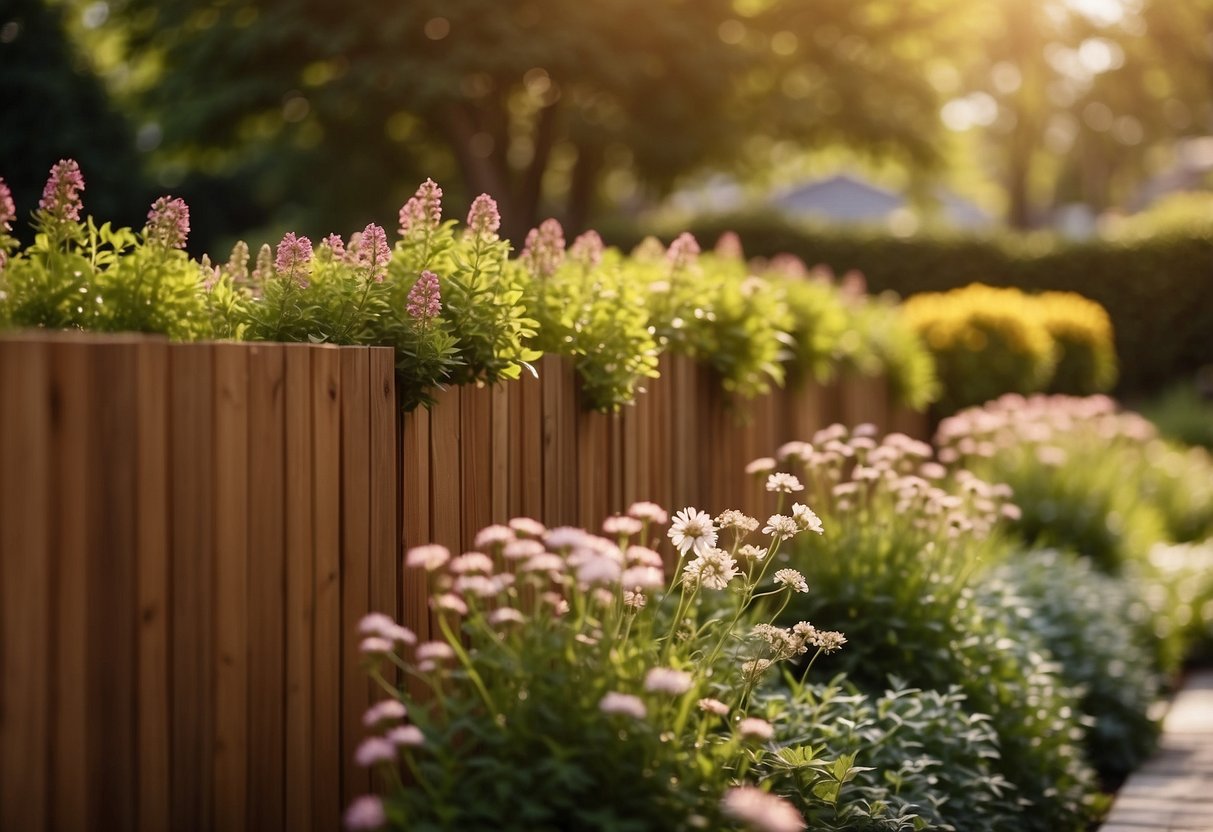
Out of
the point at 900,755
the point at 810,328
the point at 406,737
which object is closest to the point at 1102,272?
the point at 810,328

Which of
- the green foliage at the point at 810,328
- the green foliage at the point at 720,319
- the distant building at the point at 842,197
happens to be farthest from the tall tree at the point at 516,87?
the distant building at the point at 842,197

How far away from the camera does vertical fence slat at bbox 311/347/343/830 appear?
314cm

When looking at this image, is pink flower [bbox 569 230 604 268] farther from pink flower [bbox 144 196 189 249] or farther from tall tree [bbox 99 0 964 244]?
tall tree [bbox 99 0 964 244]

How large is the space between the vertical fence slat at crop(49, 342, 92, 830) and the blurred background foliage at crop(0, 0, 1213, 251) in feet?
43.4

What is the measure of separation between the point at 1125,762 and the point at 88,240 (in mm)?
4543

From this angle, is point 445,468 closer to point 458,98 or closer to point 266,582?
point 266,582

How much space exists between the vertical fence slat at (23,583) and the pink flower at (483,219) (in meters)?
1.49

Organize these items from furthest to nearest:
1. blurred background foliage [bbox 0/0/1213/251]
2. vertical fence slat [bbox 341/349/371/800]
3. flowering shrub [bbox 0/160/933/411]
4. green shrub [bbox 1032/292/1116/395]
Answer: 1. blurred background foliage [bbox 0/0/1213/251]
2. green shrub [bbox 1032/292/1116/395]
3. vertical fence slat [bbox 341/349/371/800]
4. flowering shrub [bbox 0/160/933/411]

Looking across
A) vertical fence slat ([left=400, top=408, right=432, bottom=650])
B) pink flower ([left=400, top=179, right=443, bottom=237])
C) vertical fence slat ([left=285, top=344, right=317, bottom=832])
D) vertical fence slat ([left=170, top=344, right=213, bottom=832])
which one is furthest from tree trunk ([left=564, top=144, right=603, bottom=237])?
vertical fence slat ([left=170, top=344, right=213, bottom=832])

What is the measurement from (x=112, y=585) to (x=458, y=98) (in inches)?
542

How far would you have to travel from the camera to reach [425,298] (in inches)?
136

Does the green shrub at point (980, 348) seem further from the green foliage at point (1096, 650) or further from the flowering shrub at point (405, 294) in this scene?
the flowering shrub at point (405, 294)

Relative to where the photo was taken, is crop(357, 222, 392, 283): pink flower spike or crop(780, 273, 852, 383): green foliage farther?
crop(780, 273, 852, 383): green foliage

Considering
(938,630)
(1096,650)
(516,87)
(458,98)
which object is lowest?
(1096,650)
